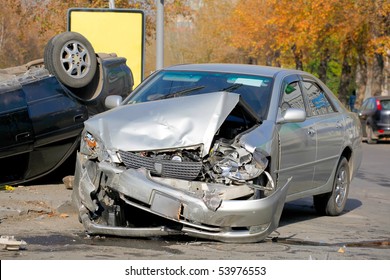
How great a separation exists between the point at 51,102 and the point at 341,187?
3.74 m

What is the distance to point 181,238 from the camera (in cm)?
812

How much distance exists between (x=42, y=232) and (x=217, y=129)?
6.23 feet

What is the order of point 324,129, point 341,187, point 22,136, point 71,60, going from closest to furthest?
1. point 324,129
2. point 22,136
3. point 341,187
4. point 71,60

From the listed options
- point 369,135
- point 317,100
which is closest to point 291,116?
point 317,100

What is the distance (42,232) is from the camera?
328 inches

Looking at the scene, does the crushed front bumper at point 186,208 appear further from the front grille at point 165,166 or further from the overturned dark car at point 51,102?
the overturned dark car at point 51,102

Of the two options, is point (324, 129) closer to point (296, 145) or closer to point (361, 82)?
point (296, 145)

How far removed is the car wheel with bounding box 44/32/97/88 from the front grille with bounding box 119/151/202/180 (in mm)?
4162

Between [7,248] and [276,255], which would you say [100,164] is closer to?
[7,248]

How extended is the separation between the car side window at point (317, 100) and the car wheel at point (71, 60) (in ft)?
10.1

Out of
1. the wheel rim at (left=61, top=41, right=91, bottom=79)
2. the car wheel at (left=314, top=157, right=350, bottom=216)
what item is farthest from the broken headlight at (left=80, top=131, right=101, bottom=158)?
the wheel rim at (left=61, top=41, right=91, bottom=79)

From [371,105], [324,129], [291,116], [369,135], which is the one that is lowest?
[369,135]

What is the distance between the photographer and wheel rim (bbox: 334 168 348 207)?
1088 centimetres

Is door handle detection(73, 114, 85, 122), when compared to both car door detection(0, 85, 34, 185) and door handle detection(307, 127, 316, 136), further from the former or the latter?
door handle detection(307, 127, 316, 136)
